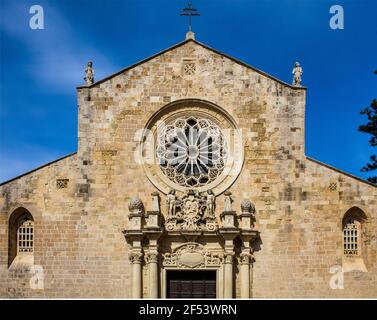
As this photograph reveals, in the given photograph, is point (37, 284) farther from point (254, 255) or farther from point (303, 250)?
point (303, 250)

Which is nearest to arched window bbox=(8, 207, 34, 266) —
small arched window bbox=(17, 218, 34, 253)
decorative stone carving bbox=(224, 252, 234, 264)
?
small arched window bbox=(17, 218, 34, 253)

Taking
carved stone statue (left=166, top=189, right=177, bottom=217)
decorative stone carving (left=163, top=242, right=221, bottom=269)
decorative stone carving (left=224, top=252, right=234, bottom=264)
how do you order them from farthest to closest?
carved stone statue (left=166, top=189, right=177, bottom=217) → decorative stone carving (left=163, top=242, right=221, bottom=269) → decorative stone carving (left=224, top=252, right=234, bottom=264)

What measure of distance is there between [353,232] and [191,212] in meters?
4.95

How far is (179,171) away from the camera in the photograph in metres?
23.3

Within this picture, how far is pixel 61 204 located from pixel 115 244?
6.72 ft

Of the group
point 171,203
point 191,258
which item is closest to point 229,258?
point 191,258

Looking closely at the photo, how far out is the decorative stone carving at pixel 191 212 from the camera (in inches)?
880

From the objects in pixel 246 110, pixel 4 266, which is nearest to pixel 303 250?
pixel 246 110

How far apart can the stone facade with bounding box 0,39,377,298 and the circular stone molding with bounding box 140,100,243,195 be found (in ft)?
0.23

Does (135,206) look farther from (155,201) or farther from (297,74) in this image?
(297,74)

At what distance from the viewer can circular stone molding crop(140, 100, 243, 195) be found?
907 inches

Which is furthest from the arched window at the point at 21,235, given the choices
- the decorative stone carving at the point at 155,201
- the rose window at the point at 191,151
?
the rose window at the point at 191,151

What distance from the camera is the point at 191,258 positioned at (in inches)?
880

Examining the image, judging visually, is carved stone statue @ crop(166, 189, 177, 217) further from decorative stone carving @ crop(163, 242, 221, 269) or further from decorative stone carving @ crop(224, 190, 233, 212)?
decorative stone carving @ crop(224, 190, 233, 212)
